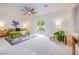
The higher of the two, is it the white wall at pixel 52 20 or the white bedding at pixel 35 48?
the white wall at pixel 52 20

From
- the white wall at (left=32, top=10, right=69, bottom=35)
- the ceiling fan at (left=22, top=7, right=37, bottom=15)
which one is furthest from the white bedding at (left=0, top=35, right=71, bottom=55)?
the ceiling fan at (left=22, top=7, right=37, bottom=15)

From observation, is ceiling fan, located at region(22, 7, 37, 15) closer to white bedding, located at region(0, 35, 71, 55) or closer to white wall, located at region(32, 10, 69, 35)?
white wall, located at region(32, 10, 69, 35)

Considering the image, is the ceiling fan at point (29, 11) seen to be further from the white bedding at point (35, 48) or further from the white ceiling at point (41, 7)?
the white bedding at point (35, 48)

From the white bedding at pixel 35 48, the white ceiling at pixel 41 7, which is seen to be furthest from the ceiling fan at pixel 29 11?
the white bedding at pixel 35 48

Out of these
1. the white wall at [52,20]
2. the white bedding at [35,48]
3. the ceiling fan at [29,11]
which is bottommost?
the white bedding at [35,48]

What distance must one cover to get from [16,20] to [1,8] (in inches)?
9.3

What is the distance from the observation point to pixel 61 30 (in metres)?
1.64

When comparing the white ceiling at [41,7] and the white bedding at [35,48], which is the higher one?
the white ceiling at [41,7]

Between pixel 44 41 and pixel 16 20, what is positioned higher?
pixel 16 20

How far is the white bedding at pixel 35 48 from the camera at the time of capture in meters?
1.64

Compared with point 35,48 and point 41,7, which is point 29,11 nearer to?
point 41,7
